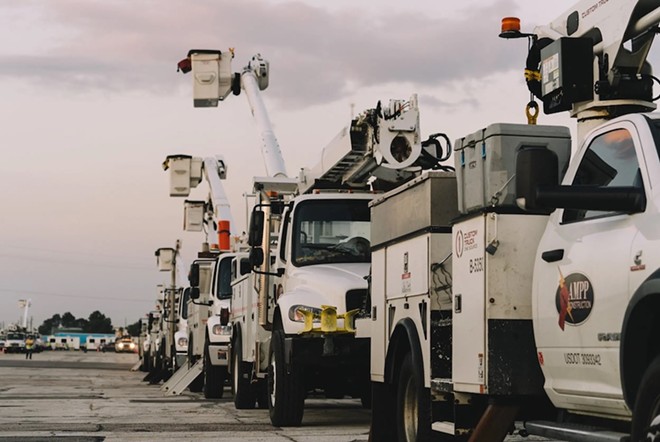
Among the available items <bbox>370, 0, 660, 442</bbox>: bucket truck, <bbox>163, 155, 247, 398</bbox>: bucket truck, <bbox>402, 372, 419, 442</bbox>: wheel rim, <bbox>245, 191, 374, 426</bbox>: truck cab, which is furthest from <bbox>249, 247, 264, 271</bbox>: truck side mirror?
<bbox>402, 372, 419, 442</bbox>: wheel rim

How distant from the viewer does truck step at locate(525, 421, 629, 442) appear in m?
6.25

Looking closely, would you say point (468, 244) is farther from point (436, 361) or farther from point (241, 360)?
point (241, 360)

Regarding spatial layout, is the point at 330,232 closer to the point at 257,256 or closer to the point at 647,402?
the point at 257,256

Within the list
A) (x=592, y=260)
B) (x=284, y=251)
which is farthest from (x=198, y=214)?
(x=592, y=260)

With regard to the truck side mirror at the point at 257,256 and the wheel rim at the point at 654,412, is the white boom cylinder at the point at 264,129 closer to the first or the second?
the truck side mirror at the point at 257,256

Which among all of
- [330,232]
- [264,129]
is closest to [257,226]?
[330,232]

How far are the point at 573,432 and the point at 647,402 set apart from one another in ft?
2.85

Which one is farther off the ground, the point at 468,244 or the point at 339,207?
the point at 339,207

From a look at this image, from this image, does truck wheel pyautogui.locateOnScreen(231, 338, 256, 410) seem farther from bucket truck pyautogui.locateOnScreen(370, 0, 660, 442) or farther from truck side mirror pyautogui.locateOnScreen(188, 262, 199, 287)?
bucket truck pyautogui.locateOnScreen(370, 0, 660, 442)

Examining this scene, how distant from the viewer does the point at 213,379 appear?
22094mm

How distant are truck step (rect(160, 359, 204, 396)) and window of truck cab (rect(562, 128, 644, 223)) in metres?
17.8

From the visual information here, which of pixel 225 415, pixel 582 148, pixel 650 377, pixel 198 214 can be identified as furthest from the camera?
pixel 198 214

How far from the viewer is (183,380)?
24875 millimetres

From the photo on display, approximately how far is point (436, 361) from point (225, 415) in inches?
325
